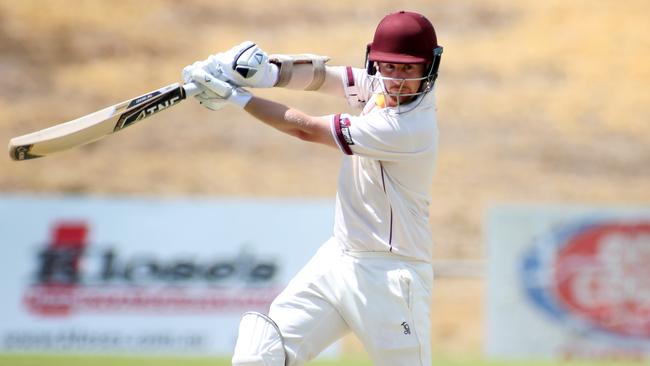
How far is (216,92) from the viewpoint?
169 inches

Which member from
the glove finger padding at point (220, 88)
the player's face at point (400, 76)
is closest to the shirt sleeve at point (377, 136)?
the player's face at point (400, 76)

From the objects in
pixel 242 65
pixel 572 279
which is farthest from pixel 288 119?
pixel 572 279

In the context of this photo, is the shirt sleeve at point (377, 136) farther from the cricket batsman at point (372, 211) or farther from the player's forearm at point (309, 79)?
the player's forearm at point (309, 79)

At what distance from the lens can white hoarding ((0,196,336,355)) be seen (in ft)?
30.9

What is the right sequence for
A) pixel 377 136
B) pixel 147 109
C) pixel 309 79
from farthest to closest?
1. pixel 309 79
2. pixel 147 109
3. pixel 377 136

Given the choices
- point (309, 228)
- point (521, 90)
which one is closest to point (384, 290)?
point (309, 228)

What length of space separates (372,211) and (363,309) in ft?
1.24

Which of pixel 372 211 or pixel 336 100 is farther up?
pixel 372 211

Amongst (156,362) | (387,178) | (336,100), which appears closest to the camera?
(387,178)

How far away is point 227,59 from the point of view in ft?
14.3

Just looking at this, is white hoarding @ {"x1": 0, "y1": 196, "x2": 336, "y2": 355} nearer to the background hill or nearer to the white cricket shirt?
the background hill

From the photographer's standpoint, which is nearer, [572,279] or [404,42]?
[404,42]

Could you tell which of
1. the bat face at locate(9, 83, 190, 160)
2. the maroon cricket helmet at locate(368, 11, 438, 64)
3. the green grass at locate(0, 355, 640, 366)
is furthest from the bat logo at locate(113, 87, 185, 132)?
the green grass at locate(0, 355, 640, 366)

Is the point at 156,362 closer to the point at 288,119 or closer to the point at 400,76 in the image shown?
the point at 288,119
